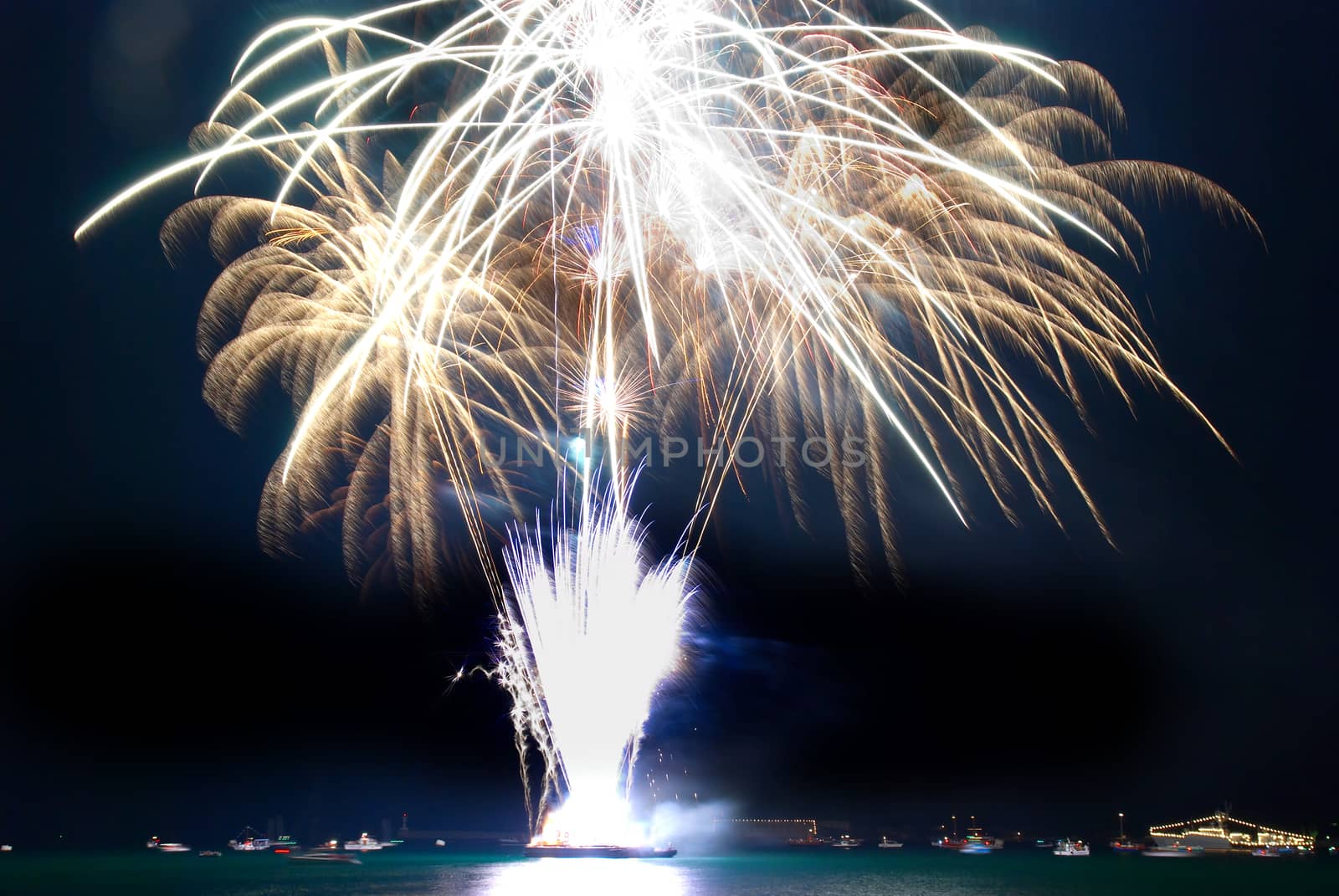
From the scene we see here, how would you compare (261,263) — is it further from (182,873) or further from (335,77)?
(182,873)

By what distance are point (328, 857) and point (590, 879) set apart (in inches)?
1950

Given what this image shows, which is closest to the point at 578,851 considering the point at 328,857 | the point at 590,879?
the point at 590,879

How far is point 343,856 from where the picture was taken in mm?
100688

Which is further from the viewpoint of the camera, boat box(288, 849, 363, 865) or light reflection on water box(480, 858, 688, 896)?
boat box(288, 849, 363, 865)

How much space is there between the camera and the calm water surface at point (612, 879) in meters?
57.6

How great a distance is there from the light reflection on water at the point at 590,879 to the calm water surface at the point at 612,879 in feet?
0.32

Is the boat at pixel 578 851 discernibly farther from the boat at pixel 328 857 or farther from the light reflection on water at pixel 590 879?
the boat at pixel 328 857

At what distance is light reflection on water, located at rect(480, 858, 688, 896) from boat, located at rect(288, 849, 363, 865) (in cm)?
1849

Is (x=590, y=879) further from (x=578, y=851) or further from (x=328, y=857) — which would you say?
(x=328, y=857)

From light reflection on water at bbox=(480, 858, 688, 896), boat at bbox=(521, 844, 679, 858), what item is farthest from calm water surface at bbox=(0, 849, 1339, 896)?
boat at bbox=(521, 844, 679, 858)

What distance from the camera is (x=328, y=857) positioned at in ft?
329

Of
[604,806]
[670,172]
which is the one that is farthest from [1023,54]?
[604,806]

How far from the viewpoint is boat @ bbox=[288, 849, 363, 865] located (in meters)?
98.4

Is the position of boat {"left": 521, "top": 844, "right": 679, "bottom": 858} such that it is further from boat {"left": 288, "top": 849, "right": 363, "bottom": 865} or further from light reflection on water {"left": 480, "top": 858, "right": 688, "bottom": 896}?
boat {"left": 288, "top": 849, "right": 363, "bottom": 865}
